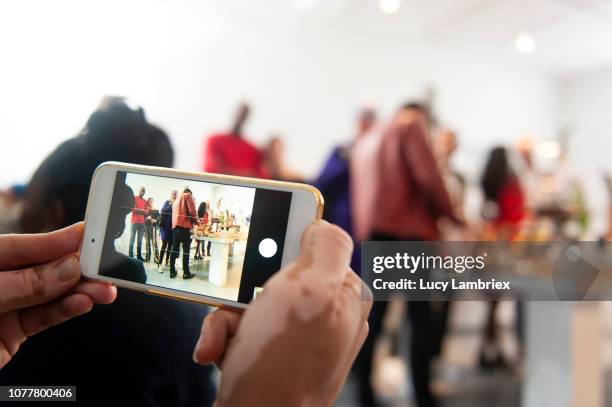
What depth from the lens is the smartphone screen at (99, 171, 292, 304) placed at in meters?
0.25

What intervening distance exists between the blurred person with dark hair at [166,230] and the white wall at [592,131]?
0.69 meters

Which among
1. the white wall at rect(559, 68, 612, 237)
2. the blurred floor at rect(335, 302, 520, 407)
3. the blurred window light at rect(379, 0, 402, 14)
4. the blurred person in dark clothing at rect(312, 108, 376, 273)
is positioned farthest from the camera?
the blurred window light at rect(379, 0, 402, 14)

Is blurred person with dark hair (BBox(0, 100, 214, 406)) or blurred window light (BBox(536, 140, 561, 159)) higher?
blurred window light (BBox(536, 140, 561, 159))

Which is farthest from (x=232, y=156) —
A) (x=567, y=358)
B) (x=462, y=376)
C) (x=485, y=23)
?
(x=485, y=23)

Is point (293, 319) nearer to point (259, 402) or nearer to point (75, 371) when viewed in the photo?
point (259, 402)

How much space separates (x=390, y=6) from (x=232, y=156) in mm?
1707

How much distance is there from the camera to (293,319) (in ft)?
0.57

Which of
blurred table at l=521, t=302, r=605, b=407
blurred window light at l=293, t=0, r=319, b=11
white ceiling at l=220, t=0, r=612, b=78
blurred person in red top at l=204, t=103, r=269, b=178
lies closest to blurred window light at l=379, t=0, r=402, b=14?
white ceiling at l=220, t=0, r=612, b=78

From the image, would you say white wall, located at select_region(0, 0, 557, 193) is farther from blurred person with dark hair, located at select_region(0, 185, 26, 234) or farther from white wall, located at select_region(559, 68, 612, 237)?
white wall, located at select_region(559, 68, 612, 237)

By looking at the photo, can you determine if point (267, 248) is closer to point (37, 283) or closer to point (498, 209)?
point (37, 283)

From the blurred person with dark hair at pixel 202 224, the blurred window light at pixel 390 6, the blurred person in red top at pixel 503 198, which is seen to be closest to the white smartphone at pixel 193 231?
the blurred person with dark hair at pixel 202 224

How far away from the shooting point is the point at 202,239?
10.2 inches

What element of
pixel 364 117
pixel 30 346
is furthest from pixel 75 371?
pixel 364 117

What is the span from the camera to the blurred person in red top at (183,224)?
0.26m
